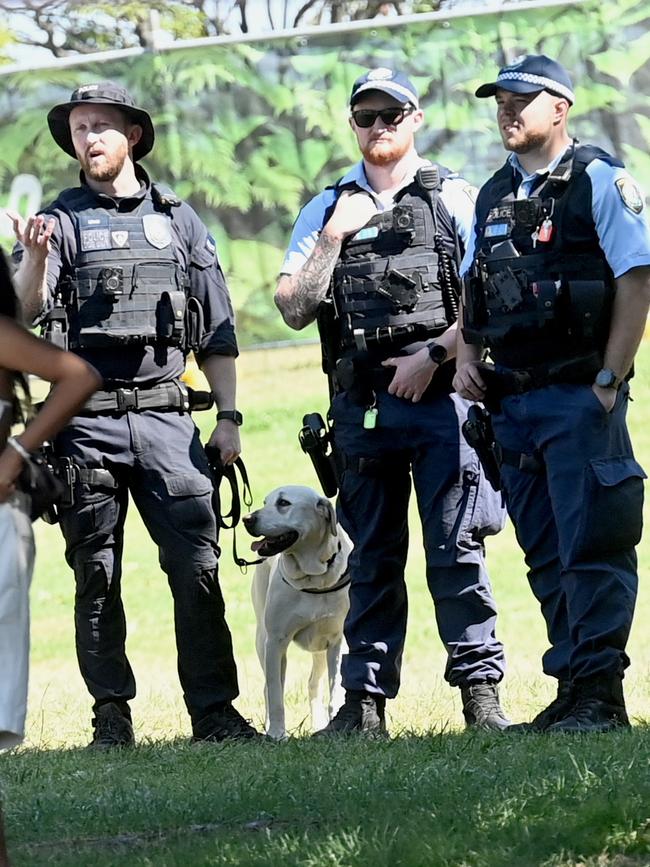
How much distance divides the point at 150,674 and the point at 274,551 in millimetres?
4403

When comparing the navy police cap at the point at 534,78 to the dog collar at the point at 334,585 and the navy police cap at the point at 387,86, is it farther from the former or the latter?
the dog collar at the point at 334,585

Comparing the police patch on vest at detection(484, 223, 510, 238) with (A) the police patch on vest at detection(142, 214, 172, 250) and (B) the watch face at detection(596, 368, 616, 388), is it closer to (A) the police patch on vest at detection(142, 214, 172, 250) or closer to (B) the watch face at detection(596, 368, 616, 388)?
(B) the watch face at detection(596, 368, 616, 388)

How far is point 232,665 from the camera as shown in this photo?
23.7 feet

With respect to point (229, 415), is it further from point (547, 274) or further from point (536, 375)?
point (547, 274)

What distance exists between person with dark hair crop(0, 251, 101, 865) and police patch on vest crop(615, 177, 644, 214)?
2.57 m

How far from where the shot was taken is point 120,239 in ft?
23.1

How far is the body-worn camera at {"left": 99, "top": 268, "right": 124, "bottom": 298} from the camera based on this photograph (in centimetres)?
695

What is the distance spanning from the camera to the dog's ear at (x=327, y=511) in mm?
8117

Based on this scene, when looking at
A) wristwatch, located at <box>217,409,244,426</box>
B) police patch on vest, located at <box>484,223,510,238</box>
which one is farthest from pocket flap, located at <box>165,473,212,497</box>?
police patch on vest, located at <box>484,223,510,238</box>

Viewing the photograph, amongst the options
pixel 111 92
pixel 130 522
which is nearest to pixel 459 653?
pixel 111 92

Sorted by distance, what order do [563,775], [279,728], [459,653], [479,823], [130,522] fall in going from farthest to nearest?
[130,522] → [279,728] → [459,653] → [563,775] → [479,823]

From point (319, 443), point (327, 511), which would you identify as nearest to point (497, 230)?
point (319, 443)

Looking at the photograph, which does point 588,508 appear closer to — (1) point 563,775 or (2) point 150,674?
(1) point 563,775

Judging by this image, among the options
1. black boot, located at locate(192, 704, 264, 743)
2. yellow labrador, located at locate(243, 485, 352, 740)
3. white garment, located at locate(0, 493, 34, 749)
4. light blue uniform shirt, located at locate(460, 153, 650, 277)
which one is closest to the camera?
white garment, located at locate(0, 493, 34, 749)
